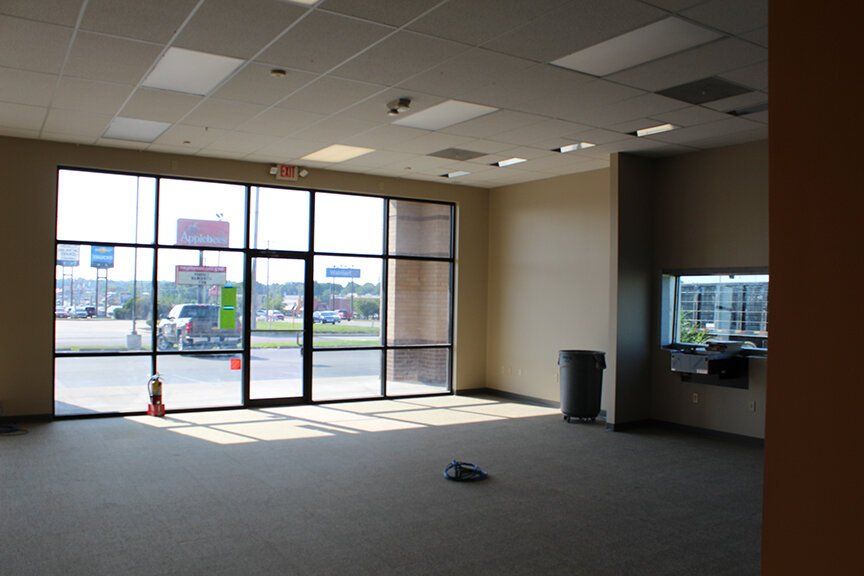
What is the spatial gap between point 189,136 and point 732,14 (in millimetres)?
5566

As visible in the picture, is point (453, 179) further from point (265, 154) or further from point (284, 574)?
point (284, 574)

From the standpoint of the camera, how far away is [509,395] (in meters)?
10.2

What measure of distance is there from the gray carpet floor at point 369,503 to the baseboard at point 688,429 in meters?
0.15

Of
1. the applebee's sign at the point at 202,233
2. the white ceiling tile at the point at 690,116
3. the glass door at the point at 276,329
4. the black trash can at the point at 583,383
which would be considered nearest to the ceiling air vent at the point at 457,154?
the white ceiling tile at the point at 690,116

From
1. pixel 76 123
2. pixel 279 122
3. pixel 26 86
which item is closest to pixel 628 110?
pixel 279 122

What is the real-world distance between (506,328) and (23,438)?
6360 mm

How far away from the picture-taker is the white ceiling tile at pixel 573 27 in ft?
13.1

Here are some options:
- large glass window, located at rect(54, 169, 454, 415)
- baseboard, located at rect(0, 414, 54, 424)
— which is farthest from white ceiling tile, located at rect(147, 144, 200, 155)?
baseboard, located at rect(0, 414, 54, 424)

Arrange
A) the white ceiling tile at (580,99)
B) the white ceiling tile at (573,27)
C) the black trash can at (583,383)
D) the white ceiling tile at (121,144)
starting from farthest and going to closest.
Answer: the black trash can at (583,383) < the white ceiling tile at (121,144) < the white ceiling tile at (580,99) < the white ceiling tile at (573,27)

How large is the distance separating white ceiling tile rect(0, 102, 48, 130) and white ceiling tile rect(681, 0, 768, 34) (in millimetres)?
5709

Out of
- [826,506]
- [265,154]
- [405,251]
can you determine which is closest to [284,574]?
[826,506]

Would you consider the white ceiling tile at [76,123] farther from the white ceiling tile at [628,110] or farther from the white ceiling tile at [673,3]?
the white ceiling tile at [673,3]

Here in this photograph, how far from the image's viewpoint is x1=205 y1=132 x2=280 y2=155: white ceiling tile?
24.3 feet

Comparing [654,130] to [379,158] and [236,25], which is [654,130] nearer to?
[379,158]
